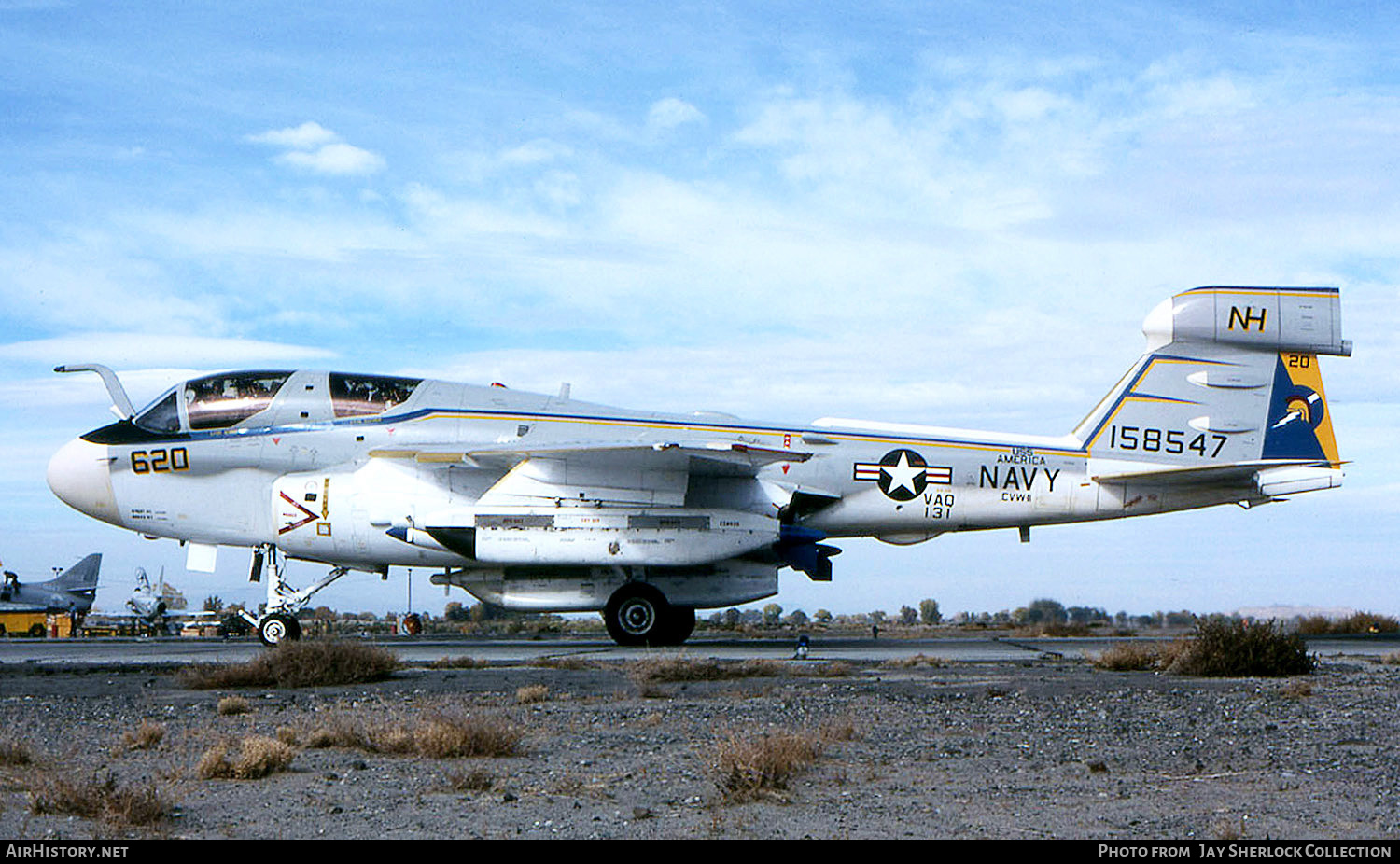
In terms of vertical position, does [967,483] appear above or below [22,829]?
above

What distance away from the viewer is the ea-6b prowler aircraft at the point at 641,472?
61.9ft

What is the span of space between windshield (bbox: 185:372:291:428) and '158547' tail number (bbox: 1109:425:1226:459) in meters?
13.8

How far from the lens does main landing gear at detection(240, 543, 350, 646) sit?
1895cm

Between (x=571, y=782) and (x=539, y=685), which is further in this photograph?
(x=539, y=685)

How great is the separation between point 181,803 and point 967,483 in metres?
15.9

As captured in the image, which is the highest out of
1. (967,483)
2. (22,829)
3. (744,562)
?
(967,483)

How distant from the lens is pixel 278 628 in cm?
1892

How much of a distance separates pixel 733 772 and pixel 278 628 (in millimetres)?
14167

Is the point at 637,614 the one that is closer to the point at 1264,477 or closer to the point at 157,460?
the point at 157,460

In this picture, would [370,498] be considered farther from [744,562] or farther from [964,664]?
[964,664]

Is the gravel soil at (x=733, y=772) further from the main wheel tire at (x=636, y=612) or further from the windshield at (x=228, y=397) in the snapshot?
the windshield at (x=228, y=397)

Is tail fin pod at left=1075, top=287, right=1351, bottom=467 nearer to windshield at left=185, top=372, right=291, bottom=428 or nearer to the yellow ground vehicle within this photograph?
windshield at left=185, top=372, right=291, bottom=428

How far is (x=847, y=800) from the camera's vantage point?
20.7 ft

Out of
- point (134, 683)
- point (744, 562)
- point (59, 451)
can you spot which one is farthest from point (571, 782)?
point (59, 451)
